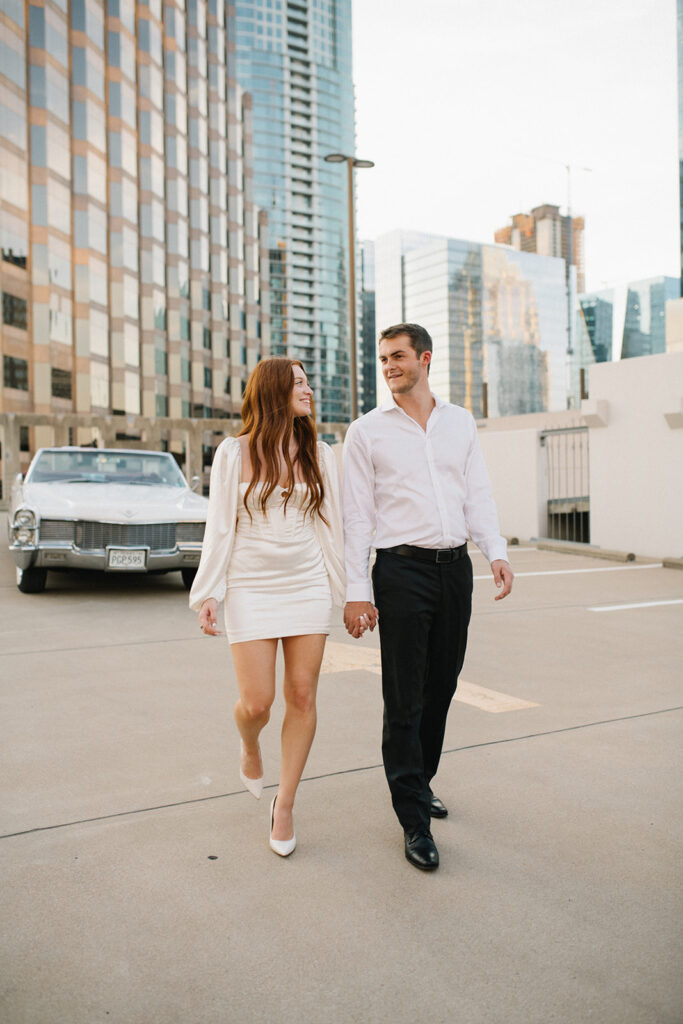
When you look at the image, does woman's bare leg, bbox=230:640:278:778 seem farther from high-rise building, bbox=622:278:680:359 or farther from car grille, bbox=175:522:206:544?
high-rise building, bbox=622:278:680:359

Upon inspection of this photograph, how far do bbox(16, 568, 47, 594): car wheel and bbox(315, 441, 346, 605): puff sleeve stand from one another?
6.39 m

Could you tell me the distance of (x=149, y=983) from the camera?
212 centimetres

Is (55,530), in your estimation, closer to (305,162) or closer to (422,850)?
(422,850)

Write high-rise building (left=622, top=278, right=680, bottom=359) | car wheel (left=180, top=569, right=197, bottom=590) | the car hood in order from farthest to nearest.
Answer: high-rise building (left=622, top=278, right=680, bottom=359) → car wheel (left=180, top=569, right=197, bottom=590) → the car hood

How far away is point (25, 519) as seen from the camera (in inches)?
324

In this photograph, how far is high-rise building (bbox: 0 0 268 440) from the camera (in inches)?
1908

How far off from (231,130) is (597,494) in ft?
246

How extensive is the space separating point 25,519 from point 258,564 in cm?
Result: 599

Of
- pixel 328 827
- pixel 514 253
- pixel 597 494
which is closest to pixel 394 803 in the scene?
pixel 328 827

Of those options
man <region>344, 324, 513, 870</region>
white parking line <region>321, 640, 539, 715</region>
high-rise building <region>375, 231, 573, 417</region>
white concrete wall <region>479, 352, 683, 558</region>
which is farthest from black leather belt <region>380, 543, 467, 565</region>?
high-rise building <region>375, 231, 573, 417</region>

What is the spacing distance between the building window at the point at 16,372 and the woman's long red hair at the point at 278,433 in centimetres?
4877

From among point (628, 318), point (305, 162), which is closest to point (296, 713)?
point (628, 318)

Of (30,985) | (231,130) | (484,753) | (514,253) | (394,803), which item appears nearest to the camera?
(30,985)

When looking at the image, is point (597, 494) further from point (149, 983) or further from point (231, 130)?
point (231, 130)
